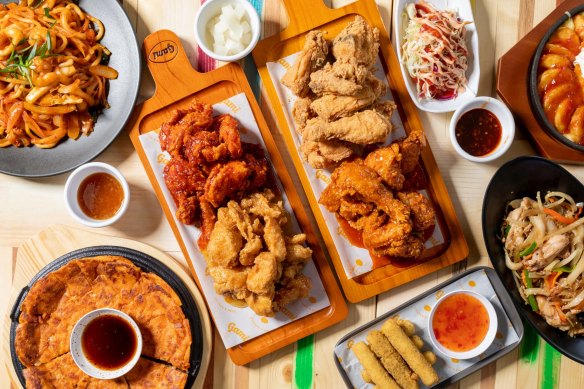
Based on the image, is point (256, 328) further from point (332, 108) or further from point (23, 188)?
point (23, 188)

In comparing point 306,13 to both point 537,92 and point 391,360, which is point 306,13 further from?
point 391,360

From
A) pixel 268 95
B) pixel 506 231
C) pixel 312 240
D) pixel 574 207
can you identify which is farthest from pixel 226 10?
pixel 574 207

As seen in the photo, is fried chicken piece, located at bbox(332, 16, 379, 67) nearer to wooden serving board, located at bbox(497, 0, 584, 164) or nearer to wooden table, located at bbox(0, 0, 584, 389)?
wooden table, located at bbox(0, 0, 584, 389)

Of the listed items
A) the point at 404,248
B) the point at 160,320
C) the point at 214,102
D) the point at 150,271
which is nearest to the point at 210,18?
the point at 214,102

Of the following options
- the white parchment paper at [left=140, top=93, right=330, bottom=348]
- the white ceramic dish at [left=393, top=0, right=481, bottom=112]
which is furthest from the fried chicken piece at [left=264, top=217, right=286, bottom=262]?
the white ceramic dish at [left=393, top=0, right=481, bottom=112]

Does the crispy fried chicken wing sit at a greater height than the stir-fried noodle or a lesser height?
lesser
